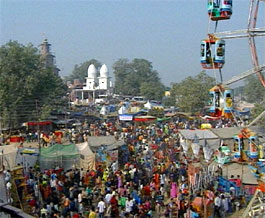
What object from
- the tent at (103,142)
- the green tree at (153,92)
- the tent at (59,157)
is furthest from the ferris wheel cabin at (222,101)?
the green tree at (153,92)

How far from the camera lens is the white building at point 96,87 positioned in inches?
2618

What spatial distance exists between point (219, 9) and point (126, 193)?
211 inches

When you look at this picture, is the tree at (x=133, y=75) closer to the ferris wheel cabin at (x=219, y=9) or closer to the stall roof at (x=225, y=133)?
the stall roof at (x=225, y=133)

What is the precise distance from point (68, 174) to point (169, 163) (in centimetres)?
368

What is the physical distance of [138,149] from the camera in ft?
61.1

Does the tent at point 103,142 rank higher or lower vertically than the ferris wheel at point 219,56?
lower

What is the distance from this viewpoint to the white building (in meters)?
66.5

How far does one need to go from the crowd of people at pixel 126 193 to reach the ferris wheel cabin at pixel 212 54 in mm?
3291

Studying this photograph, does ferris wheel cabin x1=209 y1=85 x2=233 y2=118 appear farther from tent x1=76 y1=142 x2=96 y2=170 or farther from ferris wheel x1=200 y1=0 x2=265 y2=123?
tent x1=76 y1=142 x2=96 y2=170

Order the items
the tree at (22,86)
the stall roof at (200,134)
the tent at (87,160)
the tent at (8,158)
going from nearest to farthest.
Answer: the tent at (8,158), the tent at (87,160), the stall roof at (200,134), the tree at (22,86)

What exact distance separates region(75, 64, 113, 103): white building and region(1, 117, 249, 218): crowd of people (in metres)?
51.7

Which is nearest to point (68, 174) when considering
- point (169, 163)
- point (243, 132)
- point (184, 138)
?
point (169, 163)

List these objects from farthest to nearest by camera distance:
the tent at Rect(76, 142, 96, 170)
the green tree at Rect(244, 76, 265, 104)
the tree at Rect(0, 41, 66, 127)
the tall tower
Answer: the tall tower, the green tree at Rect(244, 76, 265, 104), the tree at Rect(0, 41, 66, 127), the tent at Rect(76, 142, 96, 170)

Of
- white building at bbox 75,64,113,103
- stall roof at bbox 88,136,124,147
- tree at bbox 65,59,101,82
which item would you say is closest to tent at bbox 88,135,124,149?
stall roof at bbox 88,136,124,147
